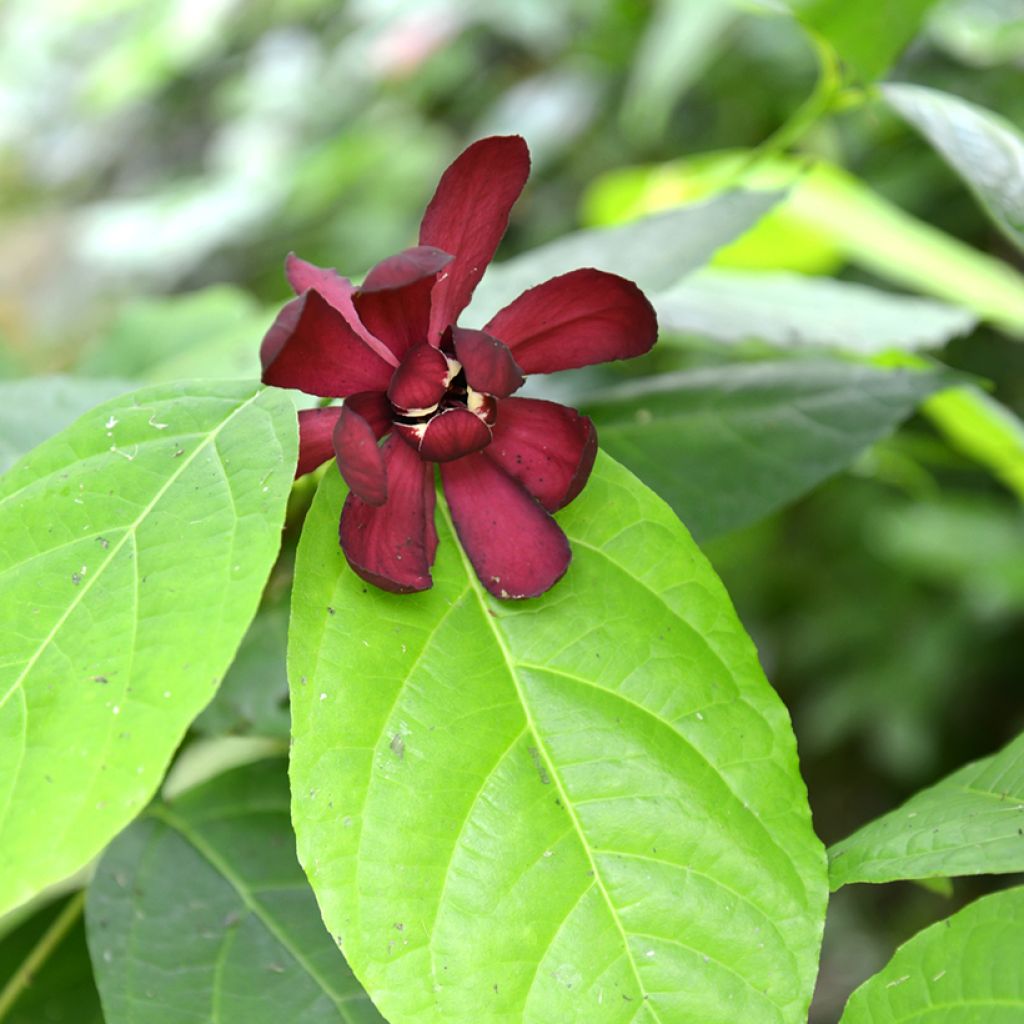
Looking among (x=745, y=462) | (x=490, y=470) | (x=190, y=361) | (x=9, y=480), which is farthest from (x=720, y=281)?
(x=9, y=480)

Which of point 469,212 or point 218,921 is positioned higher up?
point 469,212

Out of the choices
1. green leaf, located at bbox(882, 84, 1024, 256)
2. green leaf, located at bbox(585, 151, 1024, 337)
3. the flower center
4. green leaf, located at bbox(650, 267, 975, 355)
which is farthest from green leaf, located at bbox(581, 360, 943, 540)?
green leaf, located at bbox(585, 151, 1024, 337)

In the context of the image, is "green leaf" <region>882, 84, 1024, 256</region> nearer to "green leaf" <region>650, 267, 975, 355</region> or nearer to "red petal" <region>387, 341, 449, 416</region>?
"green leaf" <region>650, 267, 975, 355</region>

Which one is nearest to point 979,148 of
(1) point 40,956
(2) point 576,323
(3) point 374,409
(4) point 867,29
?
(4) point 867,29

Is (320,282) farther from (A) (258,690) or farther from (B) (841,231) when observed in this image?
(B) (841,231)

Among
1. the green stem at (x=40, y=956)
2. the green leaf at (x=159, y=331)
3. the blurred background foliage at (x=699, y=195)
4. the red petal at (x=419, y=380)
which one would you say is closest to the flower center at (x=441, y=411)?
the red petal at (x=419, y=380)
